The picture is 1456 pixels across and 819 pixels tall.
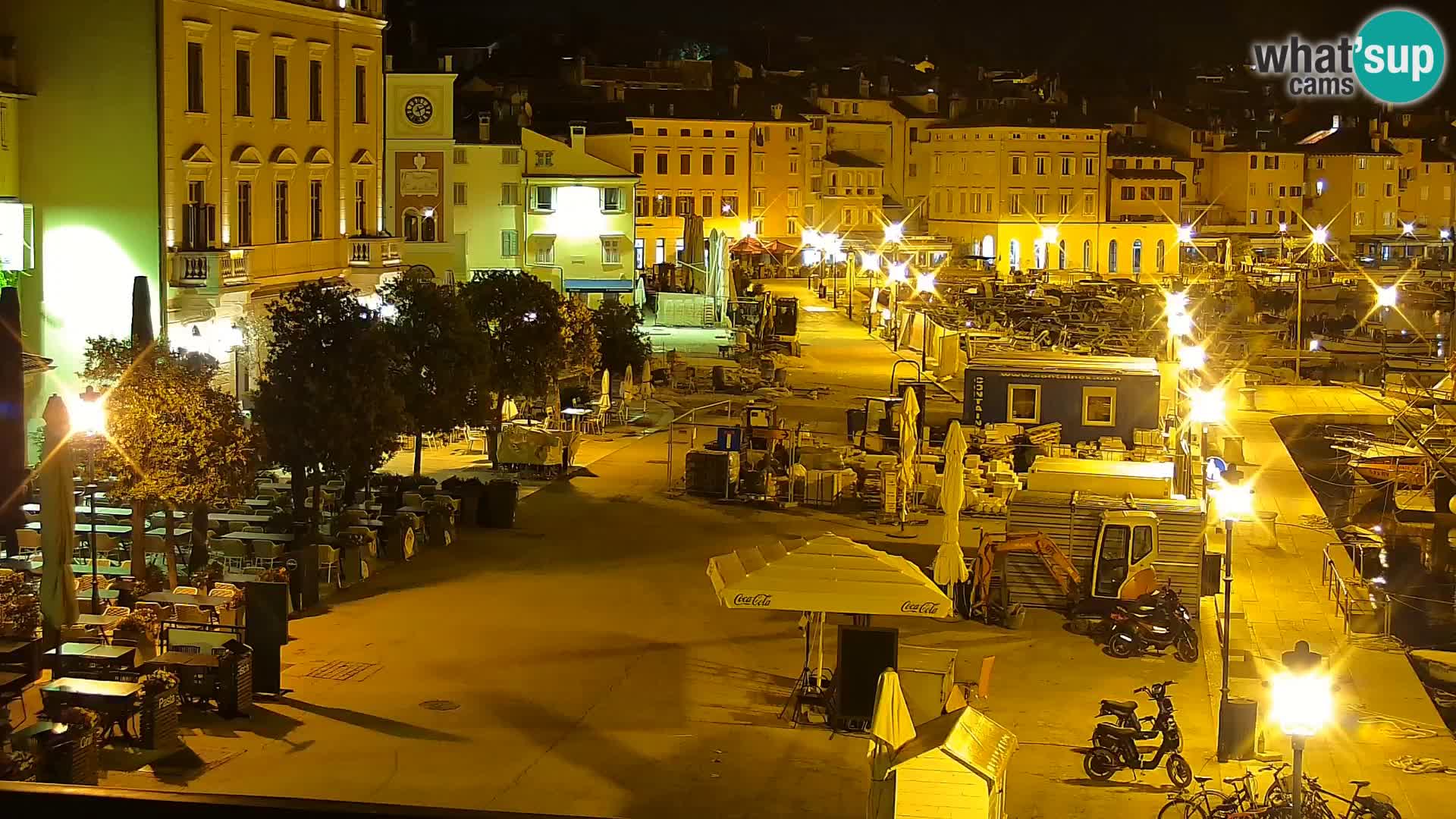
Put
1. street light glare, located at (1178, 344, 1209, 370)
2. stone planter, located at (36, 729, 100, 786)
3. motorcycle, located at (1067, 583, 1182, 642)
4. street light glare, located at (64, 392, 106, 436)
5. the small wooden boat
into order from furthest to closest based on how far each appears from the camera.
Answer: street light glare, located at (1178, 344, 1209, 370) < the small wooden boat < street light glare, located at (64, 392, 106, 436) < motorcycle, located at (1067, 583, 1182, 642) < stone planter, located at (36, 729, 100, 786)

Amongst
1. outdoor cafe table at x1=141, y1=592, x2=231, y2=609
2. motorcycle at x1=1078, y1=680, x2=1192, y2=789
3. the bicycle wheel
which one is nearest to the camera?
the bicycle wheel

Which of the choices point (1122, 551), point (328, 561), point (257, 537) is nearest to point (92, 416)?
point (257, 537)

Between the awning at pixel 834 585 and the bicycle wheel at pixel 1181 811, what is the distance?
2554 mm

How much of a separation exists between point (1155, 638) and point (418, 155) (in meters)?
35.1

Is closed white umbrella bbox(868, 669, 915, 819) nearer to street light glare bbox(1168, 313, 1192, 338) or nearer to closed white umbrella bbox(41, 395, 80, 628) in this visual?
closed white umbrella bbox(41, 395, 80, 628)

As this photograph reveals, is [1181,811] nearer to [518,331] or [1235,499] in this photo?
[1235,499]

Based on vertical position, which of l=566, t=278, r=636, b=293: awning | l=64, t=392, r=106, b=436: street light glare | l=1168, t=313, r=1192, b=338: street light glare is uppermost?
l=566, t=278, r=636, b=293: awning

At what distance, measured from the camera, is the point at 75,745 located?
1142 centimetres

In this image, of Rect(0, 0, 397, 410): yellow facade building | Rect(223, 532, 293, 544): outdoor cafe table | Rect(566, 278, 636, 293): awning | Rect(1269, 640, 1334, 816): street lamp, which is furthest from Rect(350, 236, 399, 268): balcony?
Rect(1269, 640, 1334, 816): street lamp

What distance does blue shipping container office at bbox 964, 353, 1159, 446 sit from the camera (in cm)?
3048

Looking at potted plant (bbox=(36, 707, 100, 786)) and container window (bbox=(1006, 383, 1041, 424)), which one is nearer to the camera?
potted plant (bbox=(36, 707, 100, 786))

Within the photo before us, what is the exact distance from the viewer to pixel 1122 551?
60.4 feet

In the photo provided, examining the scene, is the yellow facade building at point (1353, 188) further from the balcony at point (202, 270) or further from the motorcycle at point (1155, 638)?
the motorcycle at point (1155, 638)

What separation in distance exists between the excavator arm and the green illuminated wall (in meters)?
14.5
